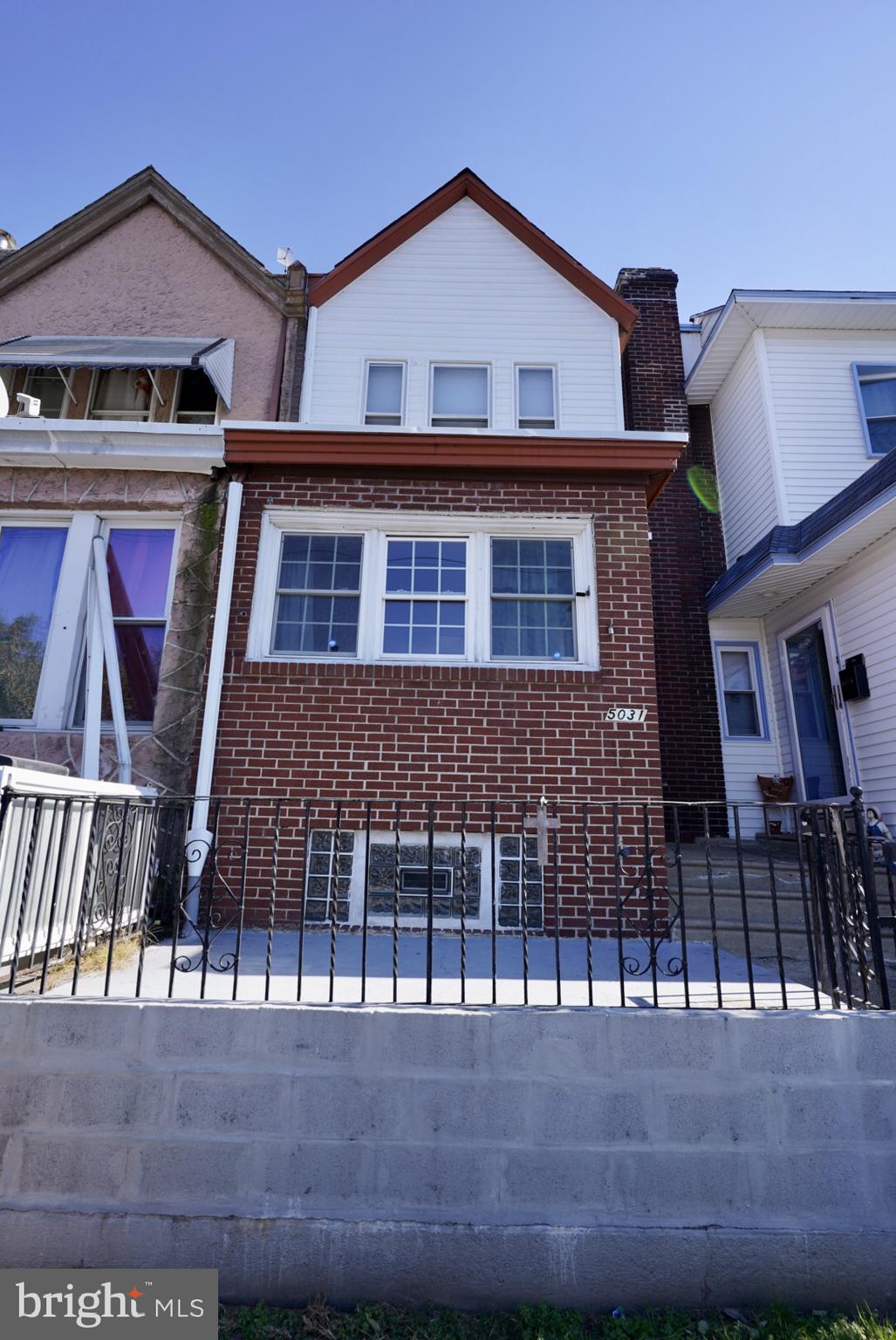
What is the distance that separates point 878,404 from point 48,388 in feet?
33.5

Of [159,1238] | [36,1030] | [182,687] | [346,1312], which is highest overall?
[182,687]

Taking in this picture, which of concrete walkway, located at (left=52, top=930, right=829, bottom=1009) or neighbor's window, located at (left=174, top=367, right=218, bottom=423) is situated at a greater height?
neighbor's window, located at (left=174, top=367, right=218, bottom=423)

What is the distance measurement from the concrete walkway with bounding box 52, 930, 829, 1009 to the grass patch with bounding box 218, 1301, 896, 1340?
1062 mm

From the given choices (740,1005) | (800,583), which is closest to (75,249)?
(800,583)

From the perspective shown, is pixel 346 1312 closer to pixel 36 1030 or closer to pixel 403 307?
pixel 36 1030

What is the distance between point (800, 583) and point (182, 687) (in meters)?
6.97

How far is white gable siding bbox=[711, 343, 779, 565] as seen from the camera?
977cm

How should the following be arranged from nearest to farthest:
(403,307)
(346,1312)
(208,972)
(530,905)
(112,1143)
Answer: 1. (346,1312)
2. (112,1143)
3. (208,972)
4. (530,905)
5. (403,307)

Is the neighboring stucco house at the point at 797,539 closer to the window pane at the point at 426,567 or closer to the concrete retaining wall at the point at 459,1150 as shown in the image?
the window pane at the point at 426,567

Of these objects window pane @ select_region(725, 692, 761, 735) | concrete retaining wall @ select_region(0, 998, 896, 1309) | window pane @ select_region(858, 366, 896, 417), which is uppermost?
window pane @ select_region(858, 366, 896, 417)

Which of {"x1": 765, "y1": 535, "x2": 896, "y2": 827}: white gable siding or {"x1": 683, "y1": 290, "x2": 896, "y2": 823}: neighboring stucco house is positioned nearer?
{"x1": 765, "y1": 535, "x2": 896, "y2": 827}: white gable siding

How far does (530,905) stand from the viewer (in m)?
5.87

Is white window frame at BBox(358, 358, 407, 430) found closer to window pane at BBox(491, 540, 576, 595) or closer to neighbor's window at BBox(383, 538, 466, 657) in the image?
neighbor's window at BBox(383, 538, 466, 657)

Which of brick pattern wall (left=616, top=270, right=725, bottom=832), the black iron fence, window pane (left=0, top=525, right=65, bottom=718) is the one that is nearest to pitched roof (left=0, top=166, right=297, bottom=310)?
window pane (left=0, top=525, right=65, bottom=718)
